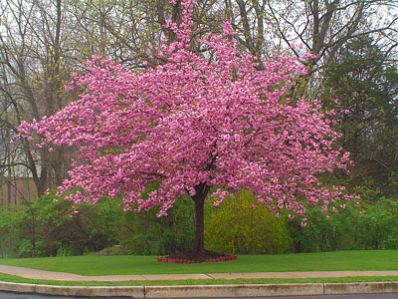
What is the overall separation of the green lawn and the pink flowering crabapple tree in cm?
132

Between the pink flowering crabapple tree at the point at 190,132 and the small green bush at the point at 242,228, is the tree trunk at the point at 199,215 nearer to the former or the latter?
the pink flowering crabapple tree at the point at 190,132

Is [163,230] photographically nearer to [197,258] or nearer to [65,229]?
[65,229]

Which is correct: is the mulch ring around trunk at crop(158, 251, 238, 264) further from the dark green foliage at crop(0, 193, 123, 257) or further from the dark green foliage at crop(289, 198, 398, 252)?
the dark green foliage at crop(0, 193, 123, 257)

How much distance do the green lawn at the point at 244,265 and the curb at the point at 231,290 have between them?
7.75 feet

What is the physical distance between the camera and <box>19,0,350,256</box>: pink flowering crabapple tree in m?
14.3

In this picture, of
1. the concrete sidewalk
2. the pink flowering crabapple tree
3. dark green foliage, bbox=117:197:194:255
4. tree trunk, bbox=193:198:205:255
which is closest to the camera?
the concrete sidewalk

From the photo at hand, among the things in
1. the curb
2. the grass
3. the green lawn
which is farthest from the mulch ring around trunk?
the curb

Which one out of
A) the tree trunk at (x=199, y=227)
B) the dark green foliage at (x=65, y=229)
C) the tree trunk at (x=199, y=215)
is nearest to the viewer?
the tree trunk at (x=199, y=215)

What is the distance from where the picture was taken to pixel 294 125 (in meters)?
15.6

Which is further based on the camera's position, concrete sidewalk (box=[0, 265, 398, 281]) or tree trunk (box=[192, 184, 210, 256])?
tree trunk (box=[192, 184, 210, 256])

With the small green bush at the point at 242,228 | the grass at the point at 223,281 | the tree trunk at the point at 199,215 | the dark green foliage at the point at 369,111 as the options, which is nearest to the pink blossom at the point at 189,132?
the tree trunk at the point at 199,215

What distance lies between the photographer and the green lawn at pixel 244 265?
47.1ft

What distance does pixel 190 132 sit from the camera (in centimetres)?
1411

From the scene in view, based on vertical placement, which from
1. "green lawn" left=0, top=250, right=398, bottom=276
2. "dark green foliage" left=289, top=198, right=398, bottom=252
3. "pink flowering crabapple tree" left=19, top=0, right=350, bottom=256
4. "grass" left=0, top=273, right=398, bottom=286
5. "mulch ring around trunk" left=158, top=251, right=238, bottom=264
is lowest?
"grass" left=0, top=273, right=398, bottom=286
